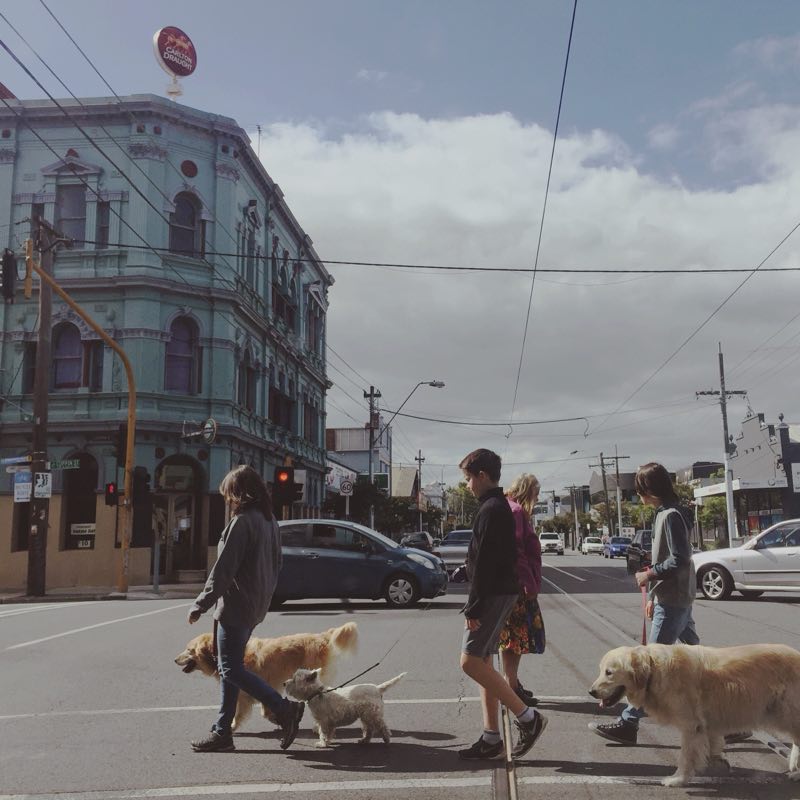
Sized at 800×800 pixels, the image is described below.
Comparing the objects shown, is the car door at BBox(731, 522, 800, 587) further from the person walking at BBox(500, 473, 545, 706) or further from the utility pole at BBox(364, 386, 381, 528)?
the utility pole at BBox(364, 386, 381, 528)

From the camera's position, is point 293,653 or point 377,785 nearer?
point 377,785

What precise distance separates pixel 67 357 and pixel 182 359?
335 cm

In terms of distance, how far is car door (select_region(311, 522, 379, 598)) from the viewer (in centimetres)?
1509

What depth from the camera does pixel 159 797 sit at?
14.5 feet

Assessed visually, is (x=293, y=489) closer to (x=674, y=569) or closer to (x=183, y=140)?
(x=183, y=140)

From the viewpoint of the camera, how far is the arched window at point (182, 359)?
2566 centimetres

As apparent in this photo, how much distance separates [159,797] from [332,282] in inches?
1568

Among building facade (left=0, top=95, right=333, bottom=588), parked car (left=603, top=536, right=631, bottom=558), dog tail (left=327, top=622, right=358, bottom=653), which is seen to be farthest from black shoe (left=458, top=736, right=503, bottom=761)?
parked car (left=603, top=536, right=631, bottom=558)

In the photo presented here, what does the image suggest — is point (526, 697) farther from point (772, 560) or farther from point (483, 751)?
point (772, 560)

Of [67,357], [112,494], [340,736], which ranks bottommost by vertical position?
[340,736]

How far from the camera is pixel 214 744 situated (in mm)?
5305

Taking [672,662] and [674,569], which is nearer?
[672,662]

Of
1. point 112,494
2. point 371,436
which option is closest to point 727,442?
point 371,436

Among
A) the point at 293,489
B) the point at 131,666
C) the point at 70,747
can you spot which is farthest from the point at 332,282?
the point at 70,747
